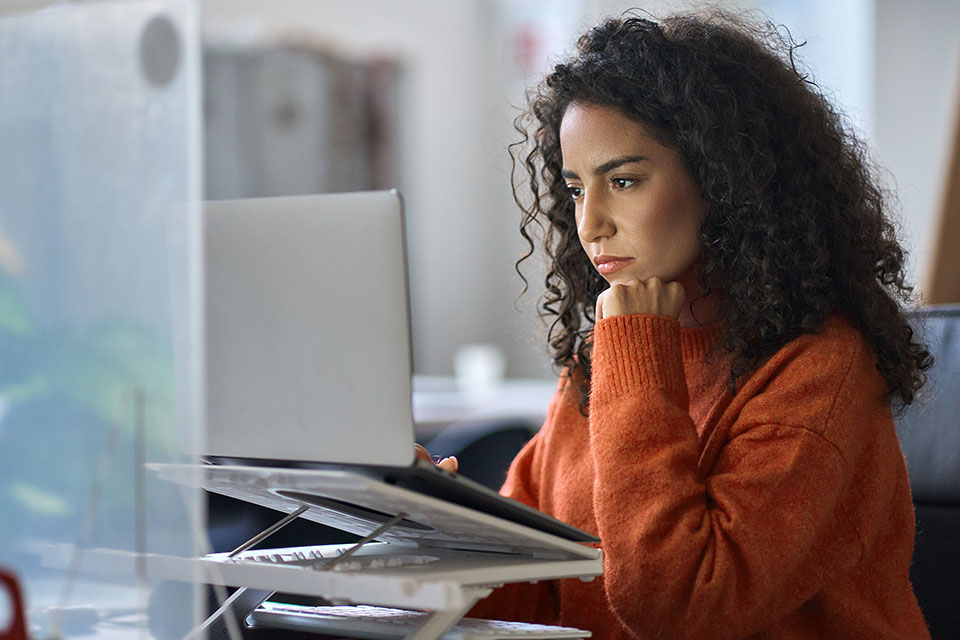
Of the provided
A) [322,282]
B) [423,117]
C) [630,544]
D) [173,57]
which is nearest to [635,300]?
[630,544]

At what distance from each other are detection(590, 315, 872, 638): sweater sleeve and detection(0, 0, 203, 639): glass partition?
0.40m

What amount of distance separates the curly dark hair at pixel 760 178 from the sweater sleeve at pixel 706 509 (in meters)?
0.10

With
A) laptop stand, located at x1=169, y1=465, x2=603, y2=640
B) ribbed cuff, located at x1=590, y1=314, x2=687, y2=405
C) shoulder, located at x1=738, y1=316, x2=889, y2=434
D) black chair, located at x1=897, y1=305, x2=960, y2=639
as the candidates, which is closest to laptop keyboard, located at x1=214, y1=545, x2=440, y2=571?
laptop stand, located at x1=169, y1=465, x2=603, y2=640

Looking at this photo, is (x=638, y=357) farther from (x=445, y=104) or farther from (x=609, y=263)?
(x=445, y=104)

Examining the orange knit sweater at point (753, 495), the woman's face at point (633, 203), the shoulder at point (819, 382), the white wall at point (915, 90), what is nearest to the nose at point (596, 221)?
the woman's face at point (633, 203)

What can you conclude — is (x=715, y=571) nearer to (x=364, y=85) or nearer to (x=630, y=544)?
(x=630, y=544)

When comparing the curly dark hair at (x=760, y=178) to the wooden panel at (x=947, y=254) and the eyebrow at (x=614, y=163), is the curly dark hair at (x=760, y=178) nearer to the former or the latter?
the eyebrow at (x=614, y=163)

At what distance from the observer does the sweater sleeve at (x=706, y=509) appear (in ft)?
2.84

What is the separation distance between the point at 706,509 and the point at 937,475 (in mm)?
463

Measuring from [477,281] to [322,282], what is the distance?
158 inches

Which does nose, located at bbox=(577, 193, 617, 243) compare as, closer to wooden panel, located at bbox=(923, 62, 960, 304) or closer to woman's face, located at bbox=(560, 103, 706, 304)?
woman's face, located at bbox=(560, 103, 706, 304)

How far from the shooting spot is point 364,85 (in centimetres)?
418

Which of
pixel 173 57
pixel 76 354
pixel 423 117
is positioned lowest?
pixel 76 354

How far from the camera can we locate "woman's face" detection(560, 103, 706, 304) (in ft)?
3.37
